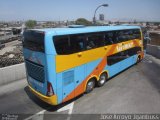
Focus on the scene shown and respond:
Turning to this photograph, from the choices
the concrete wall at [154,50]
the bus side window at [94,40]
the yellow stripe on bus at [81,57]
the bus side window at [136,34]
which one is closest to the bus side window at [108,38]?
the yellow stripe on bus at [81,57]

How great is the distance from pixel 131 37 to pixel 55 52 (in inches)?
329

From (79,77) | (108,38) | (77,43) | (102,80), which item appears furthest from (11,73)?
(108,38)

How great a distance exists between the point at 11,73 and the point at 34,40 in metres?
5.41

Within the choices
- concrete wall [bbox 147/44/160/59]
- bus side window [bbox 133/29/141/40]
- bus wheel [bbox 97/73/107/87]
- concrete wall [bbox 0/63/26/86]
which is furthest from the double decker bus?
concrete wall [bbox 147/44/160/59]

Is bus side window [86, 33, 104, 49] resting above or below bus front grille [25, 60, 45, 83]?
above

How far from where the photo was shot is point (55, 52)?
690cm

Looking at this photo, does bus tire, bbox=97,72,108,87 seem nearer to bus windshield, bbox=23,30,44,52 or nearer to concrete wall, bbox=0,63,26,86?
bus windshield, bbox=23,30,44,52

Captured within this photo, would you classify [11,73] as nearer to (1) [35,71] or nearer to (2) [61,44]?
(1) [35,71]

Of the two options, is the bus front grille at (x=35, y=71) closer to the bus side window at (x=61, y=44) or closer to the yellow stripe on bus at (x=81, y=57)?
the yellow stripe on bus at (x=81, y=57)

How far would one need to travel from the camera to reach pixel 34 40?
7266mm

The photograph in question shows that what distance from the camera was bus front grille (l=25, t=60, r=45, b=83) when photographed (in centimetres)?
736

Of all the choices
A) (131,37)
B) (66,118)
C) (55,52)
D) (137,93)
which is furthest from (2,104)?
(131,37)

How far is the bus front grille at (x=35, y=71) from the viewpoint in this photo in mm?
7355

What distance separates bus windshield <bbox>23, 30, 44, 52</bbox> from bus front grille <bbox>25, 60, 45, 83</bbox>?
30.0 inches
